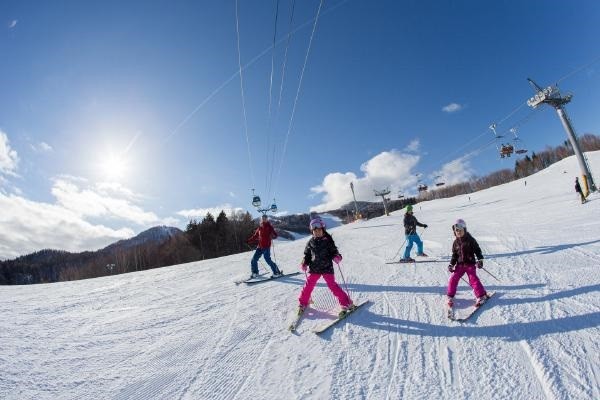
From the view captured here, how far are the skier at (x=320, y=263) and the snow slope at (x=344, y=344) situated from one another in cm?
35

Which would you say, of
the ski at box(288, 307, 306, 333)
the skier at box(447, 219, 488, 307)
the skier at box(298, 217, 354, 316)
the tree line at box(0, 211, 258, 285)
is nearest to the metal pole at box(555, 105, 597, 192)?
the skier at box(447, 219, 488, 307)

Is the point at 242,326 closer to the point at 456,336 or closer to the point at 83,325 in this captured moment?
the point at 456,336

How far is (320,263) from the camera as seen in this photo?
5770mm

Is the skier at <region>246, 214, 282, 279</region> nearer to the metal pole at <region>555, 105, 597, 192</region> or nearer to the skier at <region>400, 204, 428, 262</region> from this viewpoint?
the skier at <region>400, 204, 428, 262</region>

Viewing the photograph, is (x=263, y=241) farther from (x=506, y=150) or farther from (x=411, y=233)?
(x=506, y=150)

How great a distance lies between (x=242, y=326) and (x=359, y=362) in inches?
96.7

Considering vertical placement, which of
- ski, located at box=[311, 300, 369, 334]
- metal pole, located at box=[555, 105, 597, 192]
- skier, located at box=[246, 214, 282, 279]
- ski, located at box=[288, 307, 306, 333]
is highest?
metal pole, located at box=[555, 105, 597, 192]

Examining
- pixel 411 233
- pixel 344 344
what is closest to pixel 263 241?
pixel 411 233

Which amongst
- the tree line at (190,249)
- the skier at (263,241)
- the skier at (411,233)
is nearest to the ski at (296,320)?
the skier at (263,241)

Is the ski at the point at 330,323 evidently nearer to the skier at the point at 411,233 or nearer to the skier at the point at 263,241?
the skier at the point at 263,241

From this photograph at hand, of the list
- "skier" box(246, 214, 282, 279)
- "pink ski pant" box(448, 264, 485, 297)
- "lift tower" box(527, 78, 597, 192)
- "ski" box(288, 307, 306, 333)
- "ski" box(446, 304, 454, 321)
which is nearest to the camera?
"ski" box(446, 304, 454, 321)

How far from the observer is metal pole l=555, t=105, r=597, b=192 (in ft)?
72.9

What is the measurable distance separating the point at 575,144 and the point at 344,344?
28835 mm

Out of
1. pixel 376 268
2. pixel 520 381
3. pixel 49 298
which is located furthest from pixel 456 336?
pixel 49 298
